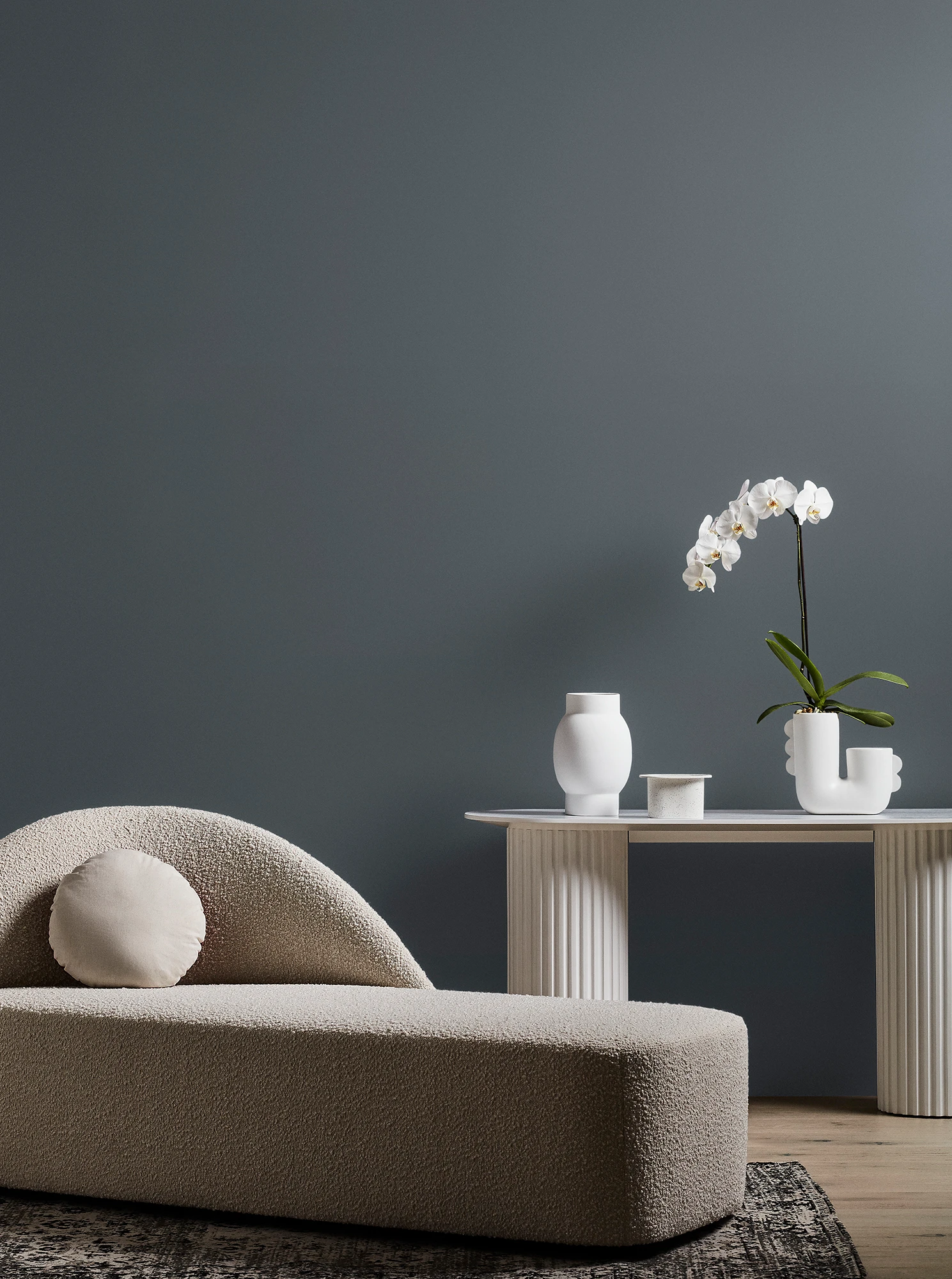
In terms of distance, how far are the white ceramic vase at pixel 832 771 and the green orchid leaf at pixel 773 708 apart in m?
0.04

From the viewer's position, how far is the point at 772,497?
9.37ft

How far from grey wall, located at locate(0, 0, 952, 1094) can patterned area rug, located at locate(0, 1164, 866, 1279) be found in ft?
3.85

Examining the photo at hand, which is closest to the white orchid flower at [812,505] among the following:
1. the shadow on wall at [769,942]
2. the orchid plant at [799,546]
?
the orchid plant at [799,546]

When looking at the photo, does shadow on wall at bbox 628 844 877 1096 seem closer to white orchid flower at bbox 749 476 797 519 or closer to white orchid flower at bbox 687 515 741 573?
white orchid flower at bbox 687 515 741 573

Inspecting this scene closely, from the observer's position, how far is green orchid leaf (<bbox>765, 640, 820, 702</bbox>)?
2824 millimetres

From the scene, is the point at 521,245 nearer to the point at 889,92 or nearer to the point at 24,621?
the point at 889,92

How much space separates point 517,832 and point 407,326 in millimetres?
1223

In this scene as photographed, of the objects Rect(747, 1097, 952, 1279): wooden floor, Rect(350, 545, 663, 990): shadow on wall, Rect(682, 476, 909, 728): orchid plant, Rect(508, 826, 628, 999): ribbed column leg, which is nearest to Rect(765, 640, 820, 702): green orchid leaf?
Rect(682, 476, 909, 728): orchid plant

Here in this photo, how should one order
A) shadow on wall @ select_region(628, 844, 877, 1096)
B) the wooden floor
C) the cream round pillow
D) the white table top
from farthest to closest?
shadow on wall @ select_region(628, 844, 877, 1096)
the white table top
the cream round pillow
the wooden floor

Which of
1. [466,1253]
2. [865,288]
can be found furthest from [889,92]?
[466,1253]

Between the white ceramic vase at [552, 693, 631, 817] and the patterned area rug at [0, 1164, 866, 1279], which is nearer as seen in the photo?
the patterned area rug at [0, 1164, 866, 1279]

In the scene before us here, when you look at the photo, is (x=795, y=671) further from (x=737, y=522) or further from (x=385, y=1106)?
(x=385, y=1106)

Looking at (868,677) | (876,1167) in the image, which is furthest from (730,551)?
(876,1167)

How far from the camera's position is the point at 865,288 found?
3105 mm
